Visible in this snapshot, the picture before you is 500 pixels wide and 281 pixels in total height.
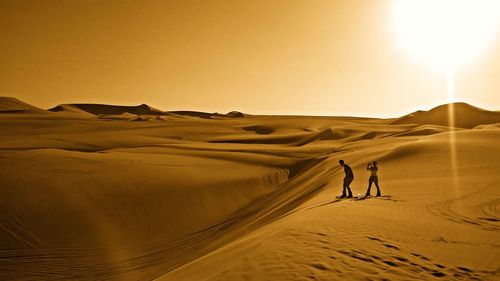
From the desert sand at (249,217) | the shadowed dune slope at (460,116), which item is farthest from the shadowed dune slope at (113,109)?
the desert sand at (249,217)

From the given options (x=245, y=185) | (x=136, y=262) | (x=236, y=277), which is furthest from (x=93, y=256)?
(x=245, y=185)

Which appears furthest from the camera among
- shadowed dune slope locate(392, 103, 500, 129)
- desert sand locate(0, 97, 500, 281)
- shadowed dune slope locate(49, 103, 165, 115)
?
shadowed dune slope locate(49, 103, 165, 115)

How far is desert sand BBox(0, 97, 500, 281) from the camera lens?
595 cm

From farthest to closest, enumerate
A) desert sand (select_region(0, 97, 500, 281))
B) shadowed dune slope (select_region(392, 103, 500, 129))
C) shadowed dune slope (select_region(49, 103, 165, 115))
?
shadowed dune slope (select_region(49, 103, 165, 115)), shadowed dune slope (select_region(392, 103, 500, 129)), desert sand (select_region(0, 97, 500, 281))

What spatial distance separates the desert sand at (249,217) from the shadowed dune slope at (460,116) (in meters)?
45.0

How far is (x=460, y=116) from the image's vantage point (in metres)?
67.1

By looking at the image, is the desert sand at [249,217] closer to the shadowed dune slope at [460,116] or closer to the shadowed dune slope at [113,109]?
the shadowed dune slope at [460,116]

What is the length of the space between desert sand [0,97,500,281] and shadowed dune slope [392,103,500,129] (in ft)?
148

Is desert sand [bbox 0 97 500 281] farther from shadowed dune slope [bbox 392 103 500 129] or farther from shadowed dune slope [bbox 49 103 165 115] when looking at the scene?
shadowed dune slope [bbox 49 103 165 115]

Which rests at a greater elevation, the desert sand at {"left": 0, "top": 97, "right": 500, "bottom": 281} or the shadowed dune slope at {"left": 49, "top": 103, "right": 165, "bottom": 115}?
the shadowed dune slope at {"left": 49, "top": 103, "right": 165, "bottom": 115}

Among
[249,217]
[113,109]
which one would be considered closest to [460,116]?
[249,217]

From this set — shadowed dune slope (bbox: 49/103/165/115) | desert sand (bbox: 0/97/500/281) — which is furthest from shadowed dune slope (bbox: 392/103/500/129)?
shadowed dune slope (bbox: 49/103/165/115)

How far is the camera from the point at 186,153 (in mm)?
25984

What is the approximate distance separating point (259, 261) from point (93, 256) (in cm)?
639
